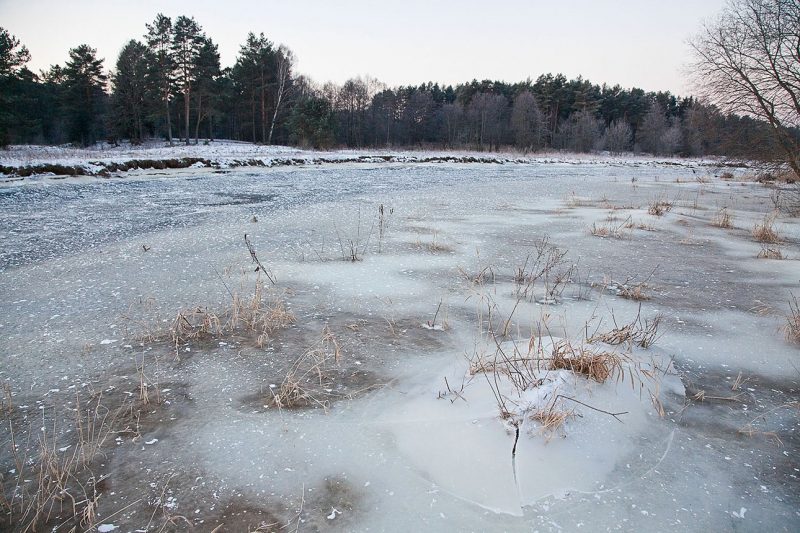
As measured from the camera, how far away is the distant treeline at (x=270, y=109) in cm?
3669

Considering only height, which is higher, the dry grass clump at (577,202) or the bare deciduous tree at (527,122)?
the bare deciduous tree at (527,122)

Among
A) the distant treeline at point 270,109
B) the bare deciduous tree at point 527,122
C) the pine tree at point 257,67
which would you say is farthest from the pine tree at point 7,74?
the bare deciduous tree at point 527,122

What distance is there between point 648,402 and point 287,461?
7.53 feet

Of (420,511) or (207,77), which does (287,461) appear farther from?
(207,77)

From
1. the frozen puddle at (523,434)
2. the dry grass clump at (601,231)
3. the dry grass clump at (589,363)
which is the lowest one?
the frozen puddle at (523,434)

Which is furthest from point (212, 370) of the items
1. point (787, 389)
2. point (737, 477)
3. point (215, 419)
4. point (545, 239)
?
point (545, 239)

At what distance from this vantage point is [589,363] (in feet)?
10.2

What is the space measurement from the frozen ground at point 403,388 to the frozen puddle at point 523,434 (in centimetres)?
1

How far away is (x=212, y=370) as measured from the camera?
338cm

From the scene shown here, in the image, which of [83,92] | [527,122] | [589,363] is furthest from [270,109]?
[589,363]

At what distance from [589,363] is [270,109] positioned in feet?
157

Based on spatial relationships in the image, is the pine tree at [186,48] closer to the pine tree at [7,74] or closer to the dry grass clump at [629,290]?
the pine tree at [7,74]

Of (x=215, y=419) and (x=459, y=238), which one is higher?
(x=459, y=238)

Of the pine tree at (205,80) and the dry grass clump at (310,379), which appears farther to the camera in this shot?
the pine tree at (205,80)
